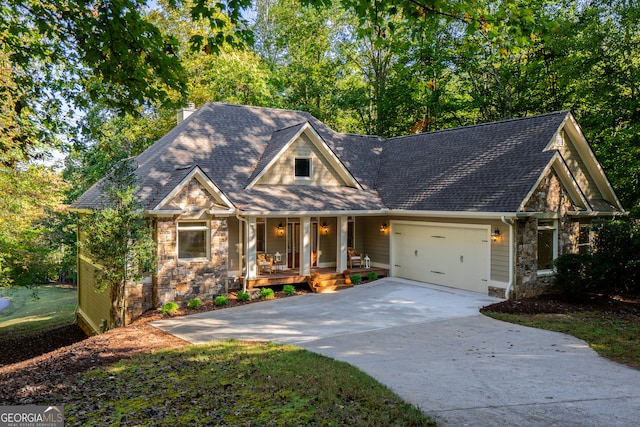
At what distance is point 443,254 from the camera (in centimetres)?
1619

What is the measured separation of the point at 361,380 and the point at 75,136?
6.34 metres

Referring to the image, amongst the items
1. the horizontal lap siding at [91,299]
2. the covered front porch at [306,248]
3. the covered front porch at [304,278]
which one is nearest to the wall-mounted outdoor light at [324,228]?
the covered front porch at [306,248]

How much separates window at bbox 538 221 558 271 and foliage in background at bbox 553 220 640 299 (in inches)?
28.6

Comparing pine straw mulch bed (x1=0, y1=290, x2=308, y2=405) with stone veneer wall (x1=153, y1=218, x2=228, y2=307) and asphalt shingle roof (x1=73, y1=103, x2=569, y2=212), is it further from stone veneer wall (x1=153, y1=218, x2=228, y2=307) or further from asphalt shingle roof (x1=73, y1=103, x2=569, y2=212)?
asphalt shingle roof (x1=73, y1=103, x2=569, y2=212)

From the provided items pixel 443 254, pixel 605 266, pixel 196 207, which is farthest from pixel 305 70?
pixel 605 266

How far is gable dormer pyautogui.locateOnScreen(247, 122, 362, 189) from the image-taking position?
17219mm

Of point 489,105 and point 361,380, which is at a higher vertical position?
point 489,105

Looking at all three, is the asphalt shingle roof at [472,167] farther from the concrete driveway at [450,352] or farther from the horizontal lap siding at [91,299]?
the horizontal lap siding at [91,299]

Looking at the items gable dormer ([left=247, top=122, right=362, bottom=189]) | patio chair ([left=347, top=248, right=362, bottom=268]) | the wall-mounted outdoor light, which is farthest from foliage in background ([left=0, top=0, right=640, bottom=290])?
patio chair ([left=347, top=248, right=362, bottom=268])

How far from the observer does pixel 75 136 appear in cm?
838

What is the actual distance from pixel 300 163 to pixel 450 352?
10.7 m

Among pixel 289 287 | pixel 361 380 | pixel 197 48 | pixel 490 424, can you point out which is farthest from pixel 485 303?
pixel 197 48

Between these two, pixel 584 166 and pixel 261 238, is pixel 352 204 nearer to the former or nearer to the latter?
pixel 261 238

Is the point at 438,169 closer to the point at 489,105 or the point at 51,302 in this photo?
the point at 489,105
